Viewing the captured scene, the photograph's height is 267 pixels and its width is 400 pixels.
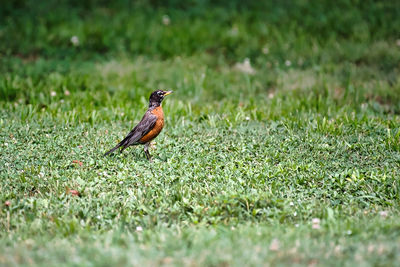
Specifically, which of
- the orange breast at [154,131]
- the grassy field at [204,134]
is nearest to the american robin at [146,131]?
the orange breast at [154,131]

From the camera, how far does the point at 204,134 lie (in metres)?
6.91

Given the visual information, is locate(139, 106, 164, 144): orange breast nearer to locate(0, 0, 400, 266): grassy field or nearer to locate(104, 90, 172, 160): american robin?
locate(104, 90, 172, 160): american robin

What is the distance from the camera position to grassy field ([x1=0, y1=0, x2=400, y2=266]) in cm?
387

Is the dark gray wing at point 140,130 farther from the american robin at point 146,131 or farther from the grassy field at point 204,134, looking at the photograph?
the grassy field at point 204,134

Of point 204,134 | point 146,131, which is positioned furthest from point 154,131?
point 204,134

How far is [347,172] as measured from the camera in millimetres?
5352

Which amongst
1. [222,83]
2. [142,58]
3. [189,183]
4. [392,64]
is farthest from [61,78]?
[392,64]

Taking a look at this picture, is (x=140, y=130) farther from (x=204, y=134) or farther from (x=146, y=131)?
(x=204, y=134)

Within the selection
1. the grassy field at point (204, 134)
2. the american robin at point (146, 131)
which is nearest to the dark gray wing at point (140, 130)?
the american robin at point (146, 131)

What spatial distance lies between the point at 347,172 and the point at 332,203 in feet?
1.99

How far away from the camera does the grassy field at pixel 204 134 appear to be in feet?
12.7

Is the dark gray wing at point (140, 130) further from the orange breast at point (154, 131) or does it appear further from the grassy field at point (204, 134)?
the grassy field at point (204, 134)

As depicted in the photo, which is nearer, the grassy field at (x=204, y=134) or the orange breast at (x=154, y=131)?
the grassy field at (x=204, y=134)

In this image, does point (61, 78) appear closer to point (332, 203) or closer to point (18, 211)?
point (18, 211)
